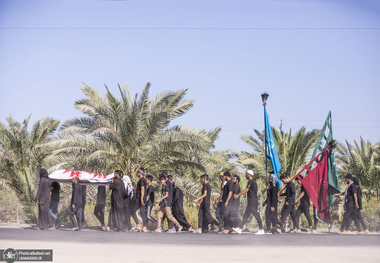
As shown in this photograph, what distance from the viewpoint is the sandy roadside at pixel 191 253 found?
380 inches

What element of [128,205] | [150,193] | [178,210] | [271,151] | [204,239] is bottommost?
[204,239]

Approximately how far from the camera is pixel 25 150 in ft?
82.5

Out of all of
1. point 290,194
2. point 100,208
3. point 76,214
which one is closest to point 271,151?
point 290,194

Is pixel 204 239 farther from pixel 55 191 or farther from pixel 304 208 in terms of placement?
pixel 55 191

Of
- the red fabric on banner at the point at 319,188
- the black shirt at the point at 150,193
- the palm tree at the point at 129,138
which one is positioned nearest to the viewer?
the black shirt at the point at 150,193

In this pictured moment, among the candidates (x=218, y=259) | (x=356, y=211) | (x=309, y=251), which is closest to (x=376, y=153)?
(x=356, y=211)

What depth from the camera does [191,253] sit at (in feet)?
34.1

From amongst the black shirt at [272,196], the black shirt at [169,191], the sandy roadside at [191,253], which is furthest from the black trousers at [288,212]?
the sandy roadside at [191,253]

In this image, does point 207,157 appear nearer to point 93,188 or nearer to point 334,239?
point 93,188

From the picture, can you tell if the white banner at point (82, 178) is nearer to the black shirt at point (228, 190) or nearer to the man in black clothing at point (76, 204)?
the man in black clothing at point (76, 204)

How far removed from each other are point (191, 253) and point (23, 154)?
54.1 ft

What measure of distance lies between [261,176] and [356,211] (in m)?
10.7

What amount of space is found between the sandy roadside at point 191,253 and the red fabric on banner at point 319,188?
4.80m

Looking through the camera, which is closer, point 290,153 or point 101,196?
point 101,196
